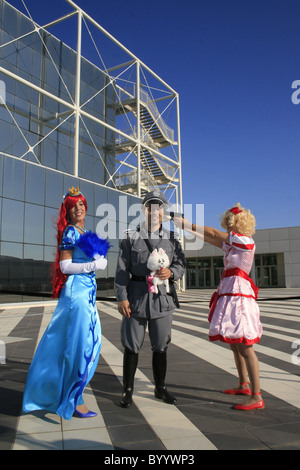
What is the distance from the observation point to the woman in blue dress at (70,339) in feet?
9.29

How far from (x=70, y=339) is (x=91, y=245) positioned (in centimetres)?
80

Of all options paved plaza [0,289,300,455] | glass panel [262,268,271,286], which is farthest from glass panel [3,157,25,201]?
glass panel [262,268,271,286]

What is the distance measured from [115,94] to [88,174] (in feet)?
24.5

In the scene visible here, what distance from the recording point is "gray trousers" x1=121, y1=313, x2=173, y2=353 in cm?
323

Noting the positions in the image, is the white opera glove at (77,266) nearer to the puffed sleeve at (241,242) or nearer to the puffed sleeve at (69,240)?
the puffed sleeve at (69,240)

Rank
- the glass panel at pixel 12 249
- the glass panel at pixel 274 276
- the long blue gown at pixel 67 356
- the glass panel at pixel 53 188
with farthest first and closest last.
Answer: the glass panel at pixel 274 276 → the glass panel at pixel 53 188 → the glass panel at pixel 12 249 → the long blue gown at pixel 67 356

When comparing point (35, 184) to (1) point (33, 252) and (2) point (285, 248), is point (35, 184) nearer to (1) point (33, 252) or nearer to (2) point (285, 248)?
(1) point (33, 252)

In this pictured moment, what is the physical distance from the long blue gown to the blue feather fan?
0.77 feet

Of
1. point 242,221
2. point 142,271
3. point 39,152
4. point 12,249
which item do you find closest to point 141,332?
point 142,271

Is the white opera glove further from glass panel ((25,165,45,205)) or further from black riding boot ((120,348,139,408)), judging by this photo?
glass panel ((25,165,45,205))

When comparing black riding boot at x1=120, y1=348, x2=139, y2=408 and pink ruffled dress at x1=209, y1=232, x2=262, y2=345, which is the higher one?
pink ruffled dress at x1=209, y1=232, x2=262, y2=345

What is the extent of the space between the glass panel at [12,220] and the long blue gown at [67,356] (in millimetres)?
13292

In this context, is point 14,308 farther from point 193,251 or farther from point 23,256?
point 193,251

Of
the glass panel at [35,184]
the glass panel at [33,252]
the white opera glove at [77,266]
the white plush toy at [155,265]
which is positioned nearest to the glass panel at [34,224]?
the glass panel at [33,252]
